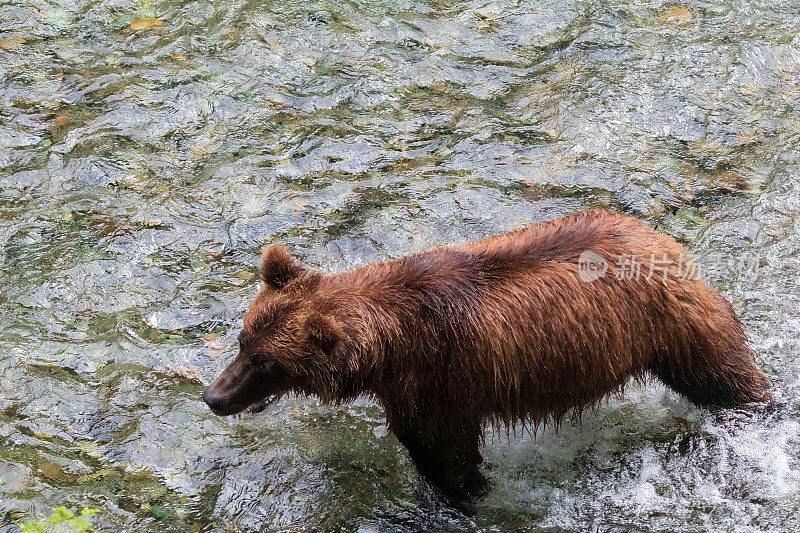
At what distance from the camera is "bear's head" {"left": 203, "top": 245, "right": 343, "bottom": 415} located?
487cm

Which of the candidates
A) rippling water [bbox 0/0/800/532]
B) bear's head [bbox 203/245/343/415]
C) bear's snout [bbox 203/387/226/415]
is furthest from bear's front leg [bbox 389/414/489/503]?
Answer: bear's snout [bbox 203/387/226/415]

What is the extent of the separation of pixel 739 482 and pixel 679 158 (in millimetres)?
3684

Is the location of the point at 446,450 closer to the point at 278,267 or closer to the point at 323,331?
the point at 323,331

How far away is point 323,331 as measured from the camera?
475 cm

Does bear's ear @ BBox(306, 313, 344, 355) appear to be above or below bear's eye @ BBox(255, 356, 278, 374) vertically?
above

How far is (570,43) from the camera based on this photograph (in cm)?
966

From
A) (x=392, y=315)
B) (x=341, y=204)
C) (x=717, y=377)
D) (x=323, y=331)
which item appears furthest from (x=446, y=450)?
(x=341, y=204)

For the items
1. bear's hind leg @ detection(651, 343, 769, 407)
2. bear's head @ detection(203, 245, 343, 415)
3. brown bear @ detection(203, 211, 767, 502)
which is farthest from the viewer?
bear's hind leg @ detection(651, 343, 769, 407)

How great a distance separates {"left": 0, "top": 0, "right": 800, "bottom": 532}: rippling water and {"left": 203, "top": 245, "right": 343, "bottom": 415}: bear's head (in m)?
1.01

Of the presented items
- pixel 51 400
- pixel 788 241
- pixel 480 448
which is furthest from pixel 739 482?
pixel 51 400

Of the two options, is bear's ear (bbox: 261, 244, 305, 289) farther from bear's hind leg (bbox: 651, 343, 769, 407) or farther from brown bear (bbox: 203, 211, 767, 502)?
bear's hind leg (bbox: 651, 343, 769, 407)

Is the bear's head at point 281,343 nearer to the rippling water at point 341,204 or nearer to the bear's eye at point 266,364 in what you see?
the bear's eye at point 266,364

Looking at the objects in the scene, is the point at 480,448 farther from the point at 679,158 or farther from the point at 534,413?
the point at 679,158

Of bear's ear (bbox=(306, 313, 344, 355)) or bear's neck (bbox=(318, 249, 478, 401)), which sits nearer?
bear's ear (bbox=(306, 313, 344, 355))
